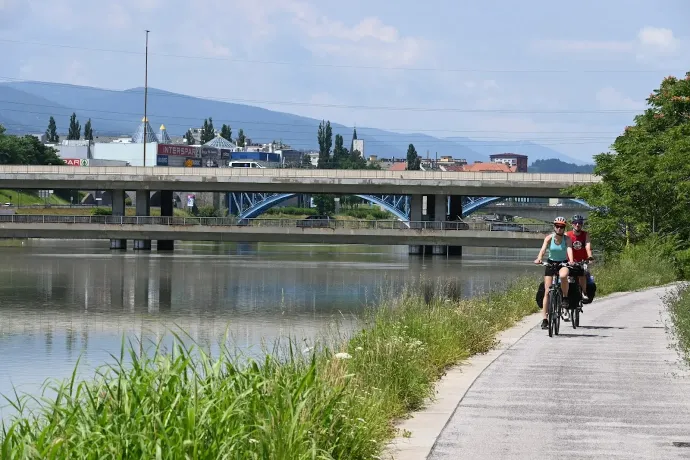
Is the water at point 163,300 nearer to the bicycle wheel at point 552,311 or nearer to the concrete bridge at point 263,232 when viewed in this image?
the bicycle wheel at point 552,311

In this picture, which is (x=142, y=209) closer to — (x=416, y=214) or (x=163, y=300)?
(x=416, y=214)

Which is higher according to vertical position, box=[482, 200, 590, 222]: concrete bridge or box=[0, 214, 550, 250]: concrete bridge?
box=[482, 200, 590, 222]: concrete bridge

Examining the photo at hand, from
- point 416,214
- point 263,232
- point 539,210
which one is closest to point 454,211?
point 416,214

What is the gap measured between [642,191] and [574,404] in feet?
105

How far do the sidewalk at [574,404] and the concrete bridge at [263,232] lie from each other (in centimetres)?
6193

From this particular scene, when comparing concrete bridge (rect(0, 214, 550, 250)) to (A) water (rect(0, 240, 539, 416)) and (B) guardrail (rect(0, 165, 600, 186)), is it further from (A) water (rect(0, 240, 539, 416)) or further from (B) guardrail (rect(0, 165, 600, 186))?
(A) water (rect(0, 240, 539, 416))

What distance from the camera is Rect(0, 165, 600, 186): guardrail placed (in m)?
83.6

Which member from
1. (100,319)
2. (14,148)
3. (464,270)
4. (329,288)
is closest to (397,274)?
(464,270)

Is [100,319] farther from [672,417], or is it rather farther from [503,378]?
[672,417]

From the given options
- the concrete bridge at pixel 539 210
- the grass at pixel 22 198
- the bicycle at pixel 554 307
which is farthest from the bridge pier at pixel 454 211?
the bicycle at pixel 554 307

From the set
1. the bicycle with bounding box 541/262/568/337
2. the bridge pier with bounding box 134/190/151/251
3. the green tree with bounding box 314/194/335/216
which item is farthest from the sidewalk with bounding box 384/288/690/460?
the green tree with bounding box 314/194/335/216

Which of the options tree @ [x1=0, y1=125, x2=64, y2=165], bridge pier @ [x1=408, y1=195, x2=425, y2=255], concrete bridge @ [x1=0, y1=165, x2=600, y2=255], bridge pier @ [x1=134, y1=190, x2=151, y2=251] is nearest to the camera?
concrete bridge @ [x1=0, y1=165, x2=600, y2=255]

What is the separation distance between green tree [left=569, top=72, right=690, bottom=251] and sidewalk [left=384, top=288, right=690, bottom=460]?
24.0 meters

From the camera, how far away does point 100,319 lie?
96.8 ft
